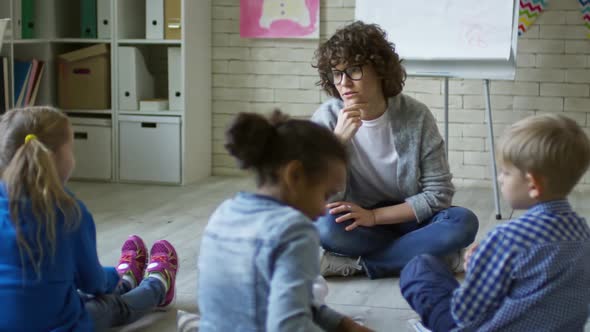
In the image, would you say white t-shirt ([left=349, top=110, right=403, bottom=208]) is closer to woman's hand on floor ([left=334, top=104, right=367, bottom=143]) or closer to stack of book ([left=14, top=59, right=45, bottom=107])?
woman's hand on floor ([left=334, top=104, right=367, bottom=143])

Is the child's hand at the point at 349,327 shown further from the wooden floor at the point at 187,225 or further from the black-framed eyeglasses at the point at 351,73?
the black-framed eyeglasses at the point at 351,73

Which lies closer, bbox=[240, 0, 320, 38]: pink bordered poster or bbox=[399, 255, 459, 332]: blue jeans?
bbox=[399, 255, 459, 332]: blue jeans

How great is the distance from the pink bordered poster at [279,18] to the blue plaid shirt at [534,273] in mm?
2824

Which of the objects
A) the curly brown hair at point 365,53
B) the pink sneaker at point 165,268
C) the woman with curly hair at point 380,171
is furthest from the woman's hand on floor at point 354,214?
the pink sneaker at point 165,268

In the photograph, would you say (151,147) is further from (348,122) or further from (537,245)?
(537,245)

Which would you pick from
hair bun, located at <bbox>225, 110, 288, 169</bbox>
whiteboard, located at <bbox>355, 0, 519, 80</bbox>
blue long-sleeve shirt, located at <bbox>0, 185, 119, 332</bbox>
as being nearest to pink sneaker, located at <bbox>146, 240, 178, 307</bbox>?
blue long-sleeve shirt, located at <bbox>0, 185, 119, 332</bbox>

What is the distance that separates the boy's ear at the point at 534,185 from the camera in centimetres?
155

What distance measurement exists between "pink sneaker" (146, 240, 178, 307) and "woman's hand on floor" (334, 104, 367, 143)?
57 centimetres

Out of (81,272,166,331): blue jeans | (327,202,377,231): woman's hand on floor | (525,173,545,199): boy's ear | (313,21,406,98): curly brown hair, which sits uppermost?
(313,21,406,98): curly brown hair

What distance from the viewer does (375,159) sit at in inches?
100.0

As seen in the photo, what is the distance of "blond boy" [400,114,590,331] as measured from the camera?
154cm

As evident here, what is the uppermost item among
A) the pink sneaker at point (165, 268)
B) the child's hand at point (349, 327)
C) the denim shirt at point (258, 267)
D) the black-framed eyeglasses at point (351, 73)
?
the black-framed eyeglasses at point (351, 73)

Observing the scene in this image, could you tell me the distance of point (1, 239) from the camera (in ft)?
5.62

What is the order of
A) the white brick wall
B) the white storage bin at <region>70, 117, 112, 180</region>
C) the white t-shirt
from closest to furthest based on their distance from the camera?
1. the white t-shirt
2. the white brick wall
3. the white storage bin at <region>70, 117, 112, 180</region>
